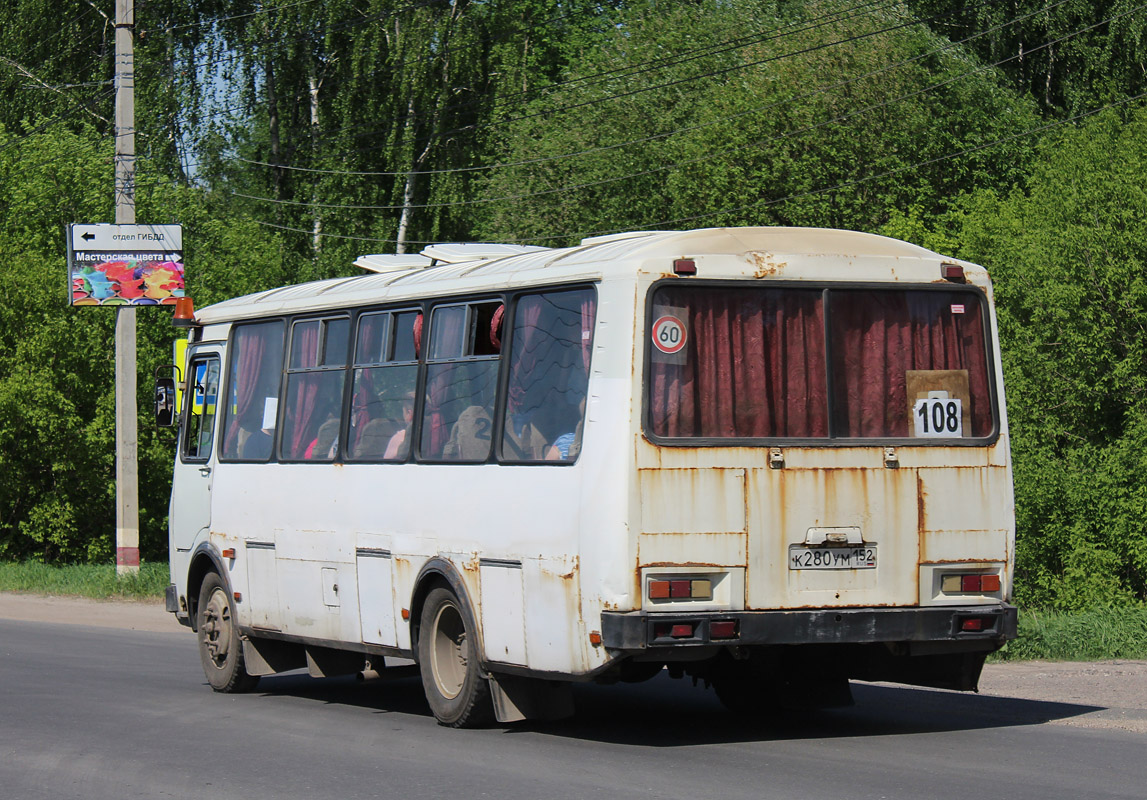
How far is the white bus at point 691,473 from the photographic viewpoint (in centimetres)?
939

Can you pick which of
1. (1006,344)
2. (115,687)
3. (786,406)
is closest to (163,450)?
(1006,344)

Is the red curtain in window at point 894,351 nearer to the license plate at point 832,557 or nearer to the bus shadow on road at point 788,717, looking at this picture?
the license plate at point 832,557

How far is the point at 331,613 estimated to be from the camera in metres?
12.1

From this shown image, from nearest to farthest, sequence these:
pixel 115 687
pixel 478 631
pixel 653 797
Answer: pixel 653 797, pixel 478 631, pixel 115 687

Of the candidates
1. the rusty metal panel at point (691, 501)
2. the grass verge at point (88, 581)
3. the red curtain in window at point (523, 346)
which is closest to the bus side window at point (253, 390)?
the red curtain in window at point (523, 346)

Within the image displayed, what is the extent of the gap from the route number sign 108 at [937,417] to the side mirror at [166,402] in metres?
7.11

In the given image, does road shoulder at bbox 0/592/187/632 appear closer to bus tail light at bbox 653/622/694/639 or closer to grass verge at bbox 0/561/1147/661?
grass verge at bbox 0/561/1147/661

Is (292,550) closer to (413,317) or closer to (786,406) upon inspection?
(413,317)

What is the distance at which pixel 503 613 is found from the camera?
10.2 metres

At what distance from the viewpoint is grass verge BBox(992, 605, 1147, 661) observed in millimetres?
14844

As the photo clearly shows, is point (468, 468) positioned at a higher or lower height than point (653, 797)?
higher

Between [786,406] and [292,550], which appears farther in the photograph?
[292,550]

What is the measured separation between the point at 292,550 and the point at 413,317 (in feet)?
7.05

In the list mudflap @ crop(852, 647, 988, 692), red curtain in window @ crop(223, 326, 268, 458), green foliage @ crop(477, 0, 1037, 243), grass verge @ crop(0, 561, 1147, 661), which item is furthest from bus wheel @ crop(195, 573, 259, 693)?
green foliage @ crop(477, 0, 1037, 243)
